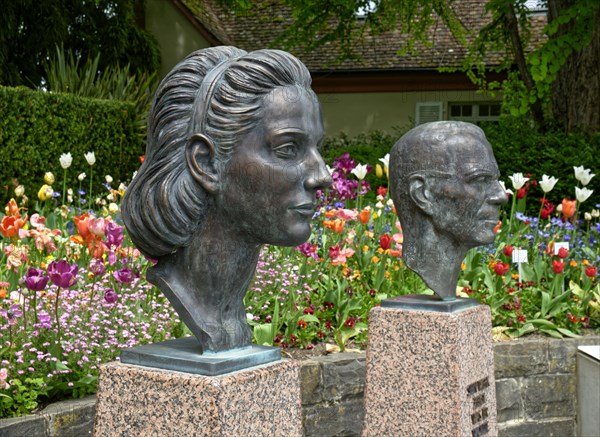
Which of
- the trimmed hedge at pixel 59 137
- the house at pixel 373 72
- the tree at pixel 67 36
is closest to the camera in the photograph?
the trimmed hedge at pixel 59 137

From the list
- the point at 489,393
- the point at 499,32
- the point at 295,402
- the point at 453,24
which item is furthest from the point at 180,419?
A: the point at 453,24

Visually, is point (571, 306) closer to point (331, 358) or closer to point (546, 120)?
point (331, 358)

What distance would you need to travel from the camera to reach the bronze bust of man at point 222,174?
253cm

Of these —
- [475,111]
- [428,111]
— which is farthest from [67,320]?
[475,111]

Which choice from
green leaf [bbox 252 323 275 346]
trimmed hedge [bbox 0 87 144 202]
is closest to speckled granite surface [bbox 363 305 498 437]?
green leaf [bbox 252 323 275 346]

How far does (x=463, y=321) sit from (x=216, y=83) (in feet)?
7.07

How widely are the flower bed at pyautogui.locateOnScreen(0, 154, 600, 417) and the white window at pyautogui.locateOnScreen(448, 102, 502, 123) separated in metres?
11.2

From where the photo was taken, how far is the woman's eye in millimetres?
2537

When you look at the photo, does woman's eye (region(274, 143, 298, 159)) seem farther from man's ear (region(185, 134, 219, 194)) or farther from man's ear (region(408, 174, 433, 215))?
man's ear (region(408, 174, 433, 215))

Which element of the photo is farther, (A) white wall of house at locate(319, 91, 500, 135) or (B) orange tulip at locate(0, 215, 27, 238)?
(A) white wall of house at locate(319, 91, 500, 135)

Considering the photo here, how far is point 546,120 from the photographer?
11094 mm

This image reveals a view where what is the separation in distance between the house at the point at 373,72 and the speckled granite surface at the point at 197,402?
1501 centimetres

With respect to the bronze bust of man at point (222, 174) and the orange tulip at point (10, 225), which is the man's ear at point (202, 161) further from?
the orange tulip at point (10, 225)

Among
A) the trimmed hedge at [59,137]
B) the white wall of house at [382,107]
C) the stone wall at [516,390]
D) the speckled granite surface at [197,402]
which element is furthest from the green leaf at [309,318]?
the white wall of house at [382,107]
